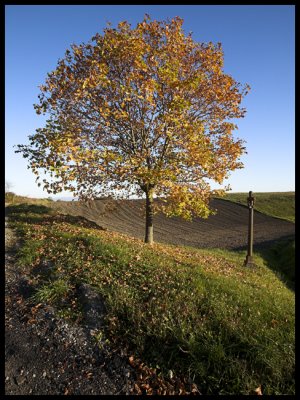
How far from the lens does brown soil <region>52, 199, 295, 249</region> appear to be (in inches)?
→ 1053

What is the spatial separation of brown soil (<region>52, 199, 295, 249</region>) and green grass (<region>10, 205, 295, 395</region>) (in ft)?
43.5

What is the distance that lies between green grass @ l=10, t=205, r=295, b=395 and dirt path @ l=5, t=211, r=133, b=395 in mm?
468

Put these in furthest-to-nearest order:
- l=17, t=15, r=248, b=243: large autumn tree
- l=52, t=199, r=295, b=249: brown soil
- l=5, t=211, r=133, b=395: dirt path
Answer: l=52, t=199, r=295, b=249: brown soil
l=17, t=15, r=248, b=243: large autumn tree
l=5, t=211, r=133, b=395: dirt path

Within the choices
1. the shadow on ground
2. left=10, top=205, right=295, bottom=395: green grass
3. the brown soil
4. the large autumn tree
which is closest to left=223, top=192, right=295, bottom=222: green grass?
the brown soil

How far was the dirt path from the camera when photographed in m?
5.38

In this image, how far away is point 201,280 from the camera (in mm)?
9266

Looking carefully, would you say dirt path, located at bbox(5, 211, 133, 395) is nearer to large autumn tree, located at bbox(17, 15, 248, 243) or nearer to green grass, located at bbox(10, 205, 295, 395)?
green grass, located at bbox(10, 205, 295, 395)

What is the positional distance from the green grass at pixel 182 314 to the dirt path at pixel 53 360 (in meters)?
0.47

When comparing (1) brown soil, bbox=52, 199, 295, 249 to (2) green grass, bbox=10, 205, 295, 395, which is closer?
(2) green grass, bbox=10, 205, 295, 395

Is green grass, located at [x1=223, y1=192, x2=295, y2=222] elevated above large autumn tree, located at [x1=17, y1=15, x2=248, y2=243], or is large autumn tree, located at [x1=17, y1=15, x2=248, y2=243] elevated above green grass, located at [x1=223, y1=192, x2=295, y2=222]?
large autumn tree, located at [x1=17, y1=15, x2=248, y2=243]

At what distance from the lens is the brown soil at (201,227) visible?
26734 mm

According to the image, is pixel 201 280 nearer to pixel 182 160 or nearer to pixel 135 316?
pixel 135 316

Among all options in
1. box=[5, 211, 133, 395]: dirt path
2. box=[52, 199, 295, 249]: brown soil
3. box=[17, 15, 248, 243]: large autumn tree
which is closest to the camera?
box=[5, 211, 133, 395]: dirt path

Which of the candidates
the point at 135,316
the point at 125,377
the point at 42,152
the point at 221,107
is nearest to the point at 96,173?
the point at 42,152
